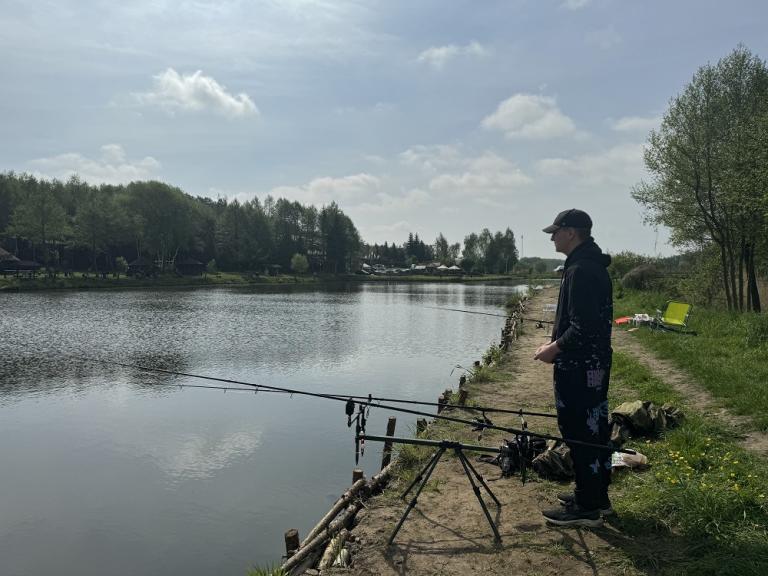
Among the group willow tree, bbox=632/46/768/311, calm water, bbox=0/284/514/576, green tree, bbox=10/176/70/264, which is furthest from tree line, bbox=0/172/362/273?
willow tree, bbox=632/46/768/311

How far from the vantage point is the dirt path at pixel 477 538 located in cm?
468

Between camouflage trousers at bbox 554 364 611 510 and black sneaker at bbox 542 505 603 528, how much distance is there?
6 centimetres

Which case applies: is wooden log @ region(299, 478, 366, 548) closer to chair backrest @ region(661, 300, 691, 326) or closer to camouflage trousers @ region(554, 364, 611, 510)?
camouflage trousers @ region(554, 364, 611, 510)

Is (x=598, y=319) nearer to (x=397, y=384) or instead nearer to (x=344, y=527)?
(x=344, y=527)

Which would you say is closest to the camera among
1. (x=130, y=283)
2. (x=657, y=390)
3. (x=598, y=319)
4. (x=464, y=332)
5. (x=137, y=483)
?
(x=598, y=319)

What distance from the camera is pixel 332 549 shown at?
537cm

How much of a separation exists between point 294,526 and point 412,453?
222 centimetres

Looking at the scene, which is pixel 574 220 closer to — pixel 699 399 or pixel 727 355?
pixel 699 399

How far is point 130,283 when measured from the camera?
70438 millimetres

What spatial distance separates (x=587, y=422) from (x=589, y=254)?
1615 mm

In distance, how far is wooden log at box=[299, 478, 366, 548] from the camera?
6.08m

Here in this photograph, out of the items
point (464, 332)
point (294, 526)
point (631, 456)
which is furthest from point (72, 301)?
point (631, 456)

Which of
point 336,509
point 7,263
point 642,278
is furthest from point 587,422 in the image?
point 7,263

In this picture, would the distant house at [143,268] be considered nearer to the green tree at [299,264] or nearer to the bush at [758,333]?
the green tree at [299,264]
